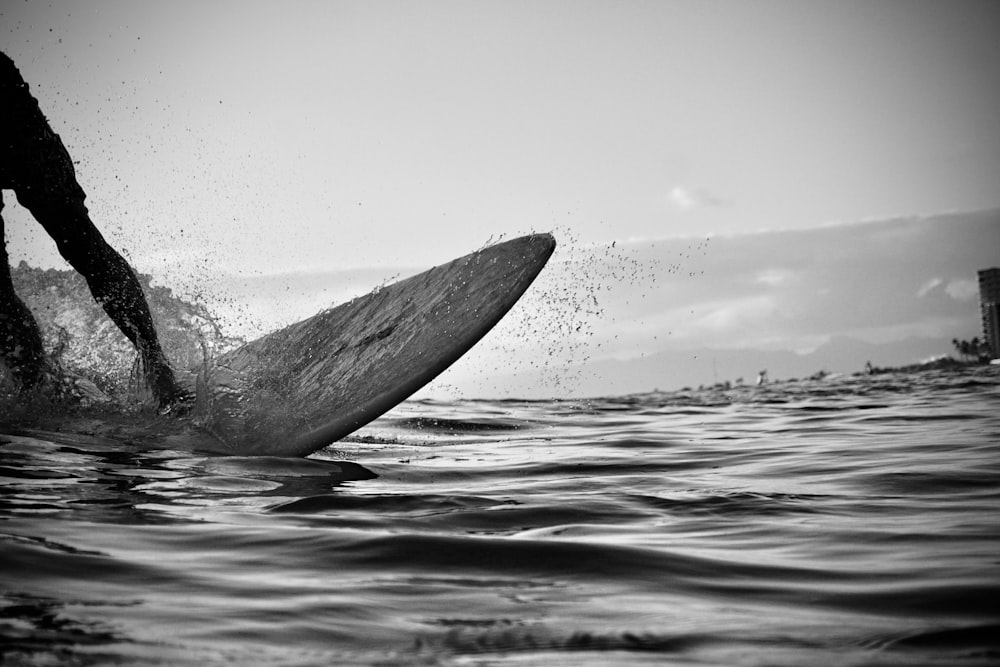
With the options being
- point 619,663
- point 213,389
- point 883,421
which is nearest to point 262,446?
point 213,389

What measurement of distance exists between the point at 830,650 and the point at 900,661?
14cm

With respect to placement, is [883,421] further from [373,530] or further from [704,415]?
[373,530]

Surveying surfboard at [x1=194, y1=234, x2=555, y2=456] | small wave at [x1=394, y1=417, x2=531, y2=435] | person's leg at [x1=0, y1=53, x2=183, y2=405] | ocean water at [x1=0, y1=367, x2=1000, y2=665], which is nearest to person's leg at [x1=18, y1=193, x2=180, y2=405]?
person's leg at [x1=0, y1=53, x2=183, y2=405]

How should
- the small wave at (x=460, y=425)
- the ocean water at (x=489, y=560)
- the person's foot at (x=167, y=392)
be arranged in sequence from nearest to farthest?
the ocean water at (x=489, y=560), the person's foot at (x=167, y=392), the small wave at (x=460, y=425)

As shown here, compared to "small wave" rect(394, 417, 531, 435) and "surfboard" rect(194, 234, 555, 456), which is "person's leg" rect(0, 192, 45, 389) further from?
"small wave" rect(394, 417, 531, 435)

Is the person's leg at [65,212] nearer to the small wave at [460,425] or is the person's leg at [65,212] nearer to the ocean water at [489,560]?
the ocean water at [489,560]

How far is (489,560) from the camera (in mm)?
2885

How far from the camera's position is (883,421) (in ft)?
29.7

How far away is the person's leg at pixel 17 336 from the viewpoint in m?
6.15

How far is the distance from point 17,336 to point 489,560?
4.60m

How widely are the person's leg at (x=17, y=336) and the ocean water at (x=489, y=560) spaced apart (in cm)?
66

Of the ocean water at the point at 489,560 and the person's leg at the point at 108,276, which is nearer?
the ocean water at the point at 489,560

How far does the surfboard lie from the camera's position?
5.47m

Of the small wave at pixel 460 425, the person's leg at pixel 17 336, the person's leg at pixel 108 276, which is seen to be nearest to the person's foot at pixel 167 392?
the person's leg at pixel 108 276
